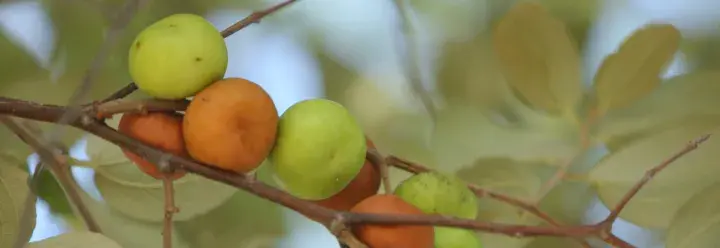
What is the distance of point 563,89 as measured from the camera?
264 mm

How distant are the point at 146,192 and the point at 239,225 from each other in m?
0.08

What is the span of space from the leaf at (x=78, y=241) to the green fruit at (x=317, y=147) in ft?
0.16

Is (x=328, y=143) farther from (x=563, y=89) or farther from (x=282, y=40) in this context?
(x=282, y=40)

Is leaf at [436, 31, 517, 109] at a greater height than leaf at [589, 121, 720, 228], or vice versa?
leaf at [436, 31, 517, 109]

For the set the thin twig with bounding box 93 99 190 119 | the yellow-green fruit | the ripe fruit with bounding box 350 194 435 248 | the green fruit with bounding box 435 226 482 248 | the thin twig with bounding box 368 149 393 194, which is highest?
the yellow-green fruit

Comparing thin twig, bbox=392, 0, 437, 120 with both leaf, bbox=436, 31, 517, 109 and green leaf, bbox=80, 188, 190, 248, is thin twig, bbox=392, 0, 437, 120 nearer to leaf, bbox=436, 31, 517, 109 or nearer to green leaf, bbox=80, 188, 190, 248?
leaf, bbox=436, 31, 517, 109

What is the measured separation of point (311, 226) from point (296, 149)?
0.59 ft

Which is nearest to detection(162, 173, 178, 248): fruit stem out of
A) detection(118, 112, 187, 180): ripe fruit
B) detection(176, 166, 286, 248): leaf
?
detection(118, 112, 187, 180): ripe fruit

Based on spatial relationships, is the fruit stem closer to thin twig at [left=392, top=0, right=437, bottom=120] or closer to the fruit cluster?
the fruit cluster

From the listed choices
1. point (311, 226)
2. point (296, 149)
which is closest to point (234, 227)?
point (311, 226)

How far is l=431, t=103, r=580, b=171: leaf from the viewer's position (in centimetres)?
29

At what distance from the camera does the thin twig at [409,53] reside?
13.3 inches

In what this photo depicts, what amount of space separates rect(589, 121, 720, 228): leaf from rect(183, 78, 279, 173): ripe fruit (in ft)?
0.43

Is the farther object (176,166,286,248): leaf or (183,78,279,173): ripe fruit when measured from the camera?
(176,166,286,248): leaf
